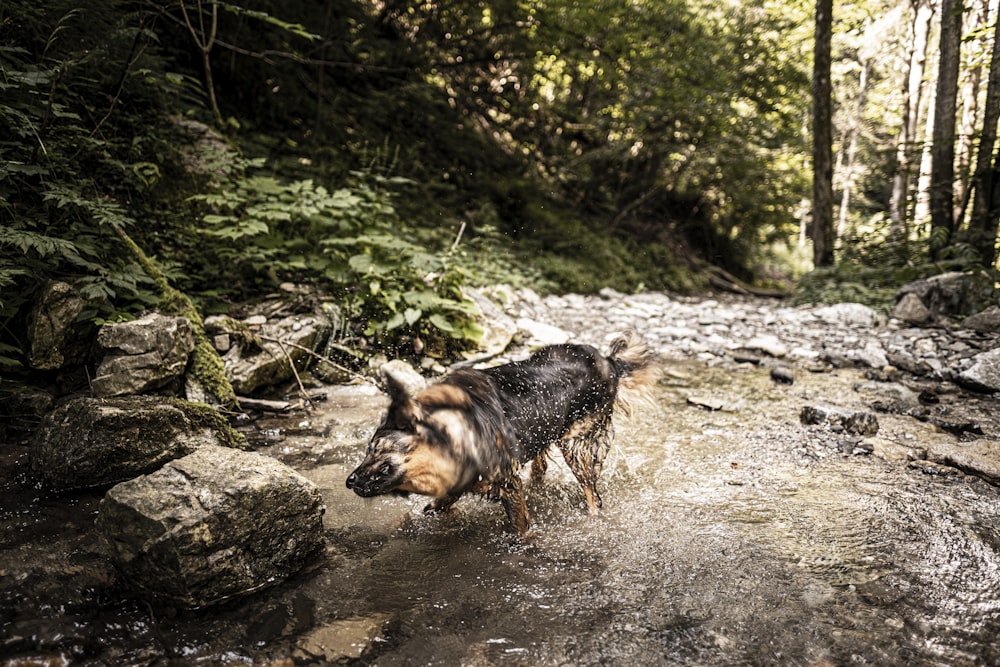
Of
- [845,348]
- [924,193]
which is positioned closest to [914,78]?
[924,193]

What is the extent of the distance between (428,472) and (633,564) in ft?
4.07

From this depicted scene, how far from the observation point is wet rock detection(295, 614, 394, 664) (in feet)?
6.63

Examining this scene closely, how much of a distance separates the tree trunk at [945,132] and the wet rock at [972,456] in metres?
7.57

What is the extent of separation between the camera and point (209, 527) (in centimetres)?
221

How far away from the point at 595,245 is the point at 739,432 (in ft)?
31.9

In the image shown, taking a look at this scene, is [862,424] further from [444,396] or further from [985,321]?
[985,321]

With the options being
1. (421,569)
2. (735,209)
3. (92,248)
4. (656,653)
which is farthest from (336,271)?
(735,209)

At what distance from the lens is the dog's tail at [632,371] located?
13.3 feet

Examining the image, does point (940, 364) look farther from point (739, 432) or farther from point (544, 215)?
point (544, 215)

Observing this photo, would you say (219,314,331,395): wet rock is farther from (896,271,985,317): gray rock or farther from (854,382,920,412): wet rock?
(896,271,985,317): gray rock

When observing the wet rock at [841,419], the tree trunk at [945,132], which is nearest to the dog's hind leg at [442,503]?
the wet rock at [841,419]

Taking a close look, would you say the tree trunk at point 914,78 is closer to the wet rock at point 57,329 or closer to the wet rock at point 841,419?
the wet rock at point 841,419

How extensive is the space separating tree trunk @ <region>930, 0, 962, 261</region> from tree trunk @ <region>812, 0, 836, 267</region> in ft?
6.49

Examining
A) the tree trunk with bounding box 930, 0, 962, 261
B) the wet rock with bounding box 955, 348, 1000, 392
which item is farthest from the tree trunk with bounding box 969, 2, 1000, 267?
the wet rock with bounding box 955, 348, 1000, 392
